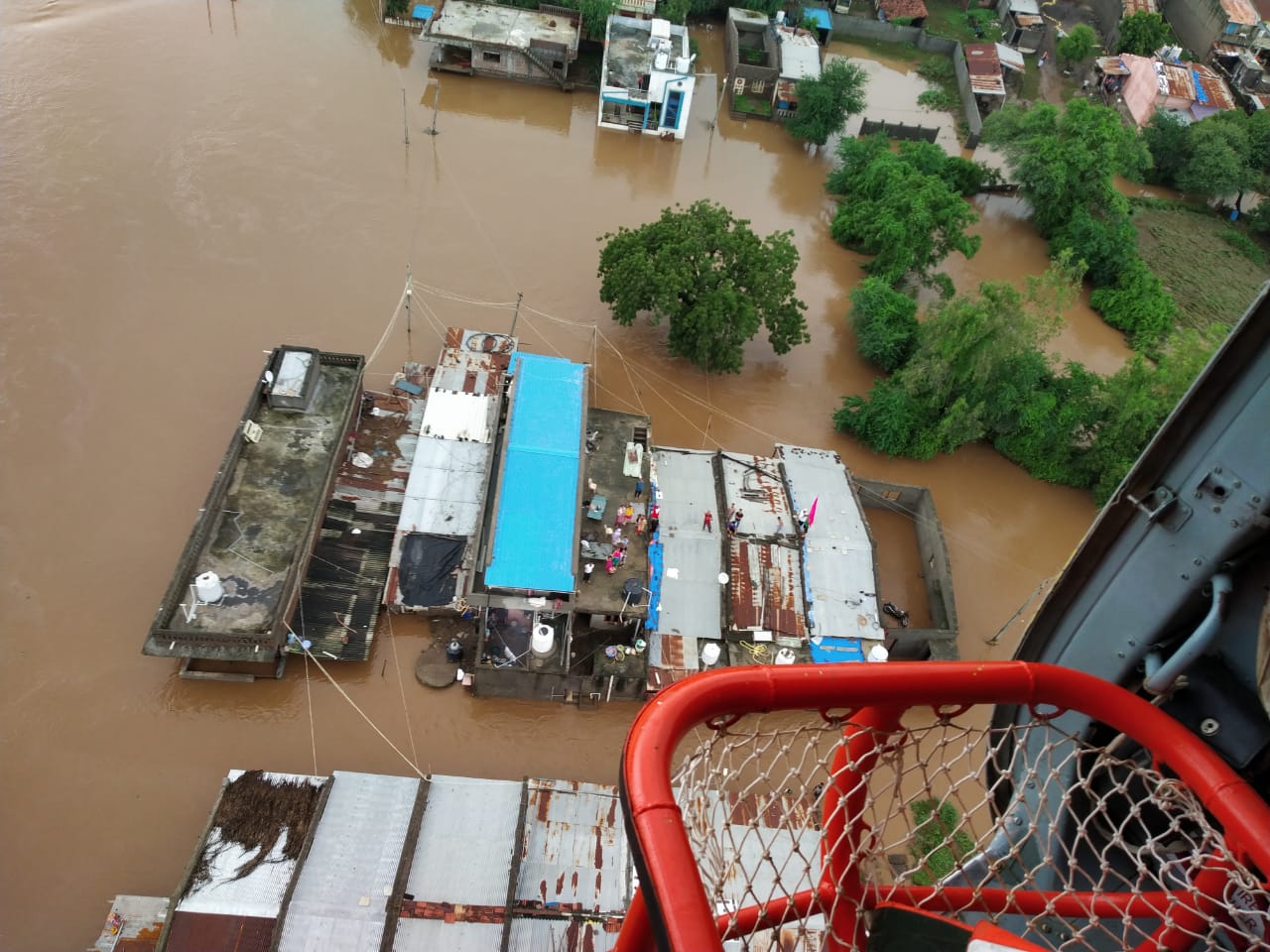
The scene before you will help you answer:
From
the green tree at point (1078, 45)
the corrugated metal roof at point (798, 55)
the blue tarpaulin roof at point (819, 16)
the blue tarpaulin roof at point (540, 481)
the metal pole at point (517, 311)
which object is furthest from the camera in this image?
the green tree at point (1078, 45)

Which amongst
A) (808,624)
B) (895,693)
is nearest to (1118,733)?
(895,693)

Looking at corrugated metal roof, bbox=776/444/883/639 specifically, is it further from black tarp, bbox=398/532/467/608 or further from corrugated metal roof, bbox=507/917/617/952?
black tarp, bbox=398/532/467/608

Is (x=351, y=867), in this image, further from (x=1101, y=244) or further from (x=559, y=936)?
(x=1101, y=244)

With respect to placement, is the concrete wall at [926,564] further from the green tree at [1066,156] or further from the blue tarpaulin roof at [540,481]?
the green tree at [1066,156]

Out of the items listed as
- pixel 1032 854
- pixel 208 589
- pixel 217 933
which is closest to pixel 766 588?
pixel 208 589

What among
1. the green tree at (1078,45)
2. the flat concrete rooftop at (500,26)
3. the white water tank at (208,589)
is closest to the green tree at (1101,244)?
the green tree at (1078,45)

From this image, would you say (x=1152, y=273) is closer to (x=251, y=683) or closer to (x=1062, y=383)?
(x=1062, y=383)

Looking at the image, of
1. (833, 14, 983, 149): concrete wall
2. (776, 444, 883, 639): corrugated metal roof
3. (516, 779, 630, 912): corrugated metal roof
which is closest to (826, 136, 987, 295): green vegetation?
(776, 444, 883, 639): corrugated metal roof
